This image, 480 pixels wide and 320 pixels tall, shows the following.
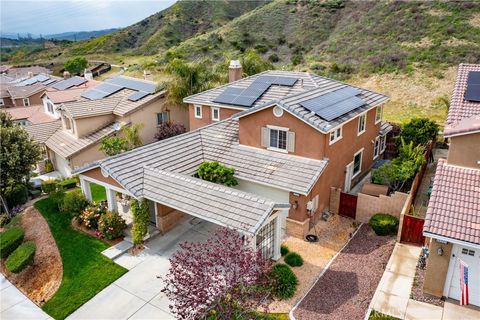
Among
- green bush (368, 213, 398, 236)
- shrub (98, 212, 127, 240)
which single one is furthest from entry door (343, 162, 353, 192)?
shrub (98, 212, 127, 240)

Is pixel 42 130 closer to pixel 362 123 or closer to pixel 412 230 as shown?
pixel 362 123

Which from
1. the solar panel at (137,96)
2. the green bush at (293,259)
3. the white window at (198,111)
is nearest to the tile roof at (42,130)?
the solar panel at (137,96)

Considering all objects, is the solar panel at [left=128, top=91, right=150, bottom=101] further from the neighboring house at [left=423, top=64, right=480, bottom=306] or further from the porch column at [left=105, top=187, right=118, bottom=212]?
the neighboring house at [left=423, top=64, right=480, bottom=306]

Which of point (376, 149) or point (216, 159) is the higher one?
point (216, 159)

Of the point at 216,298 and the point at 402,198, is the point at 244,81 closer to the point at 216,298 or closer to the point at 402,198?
the point at 402,198

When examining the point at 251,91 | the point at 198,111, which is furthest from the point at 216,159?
the point at 198,111

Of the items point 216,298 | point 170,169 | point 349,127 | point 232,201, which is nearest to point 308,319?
point 216,298
